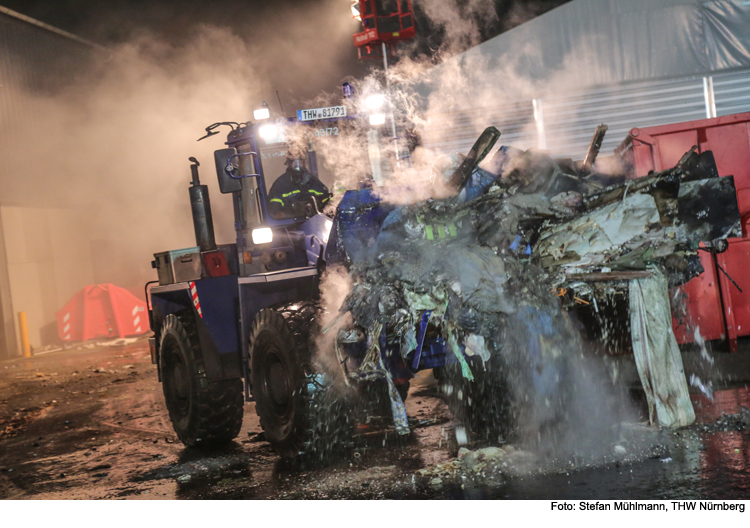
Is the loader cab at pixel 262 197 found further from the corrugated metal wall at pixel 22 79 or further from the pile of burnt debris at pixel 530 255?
the corrugated metal wall at pixel 22 79

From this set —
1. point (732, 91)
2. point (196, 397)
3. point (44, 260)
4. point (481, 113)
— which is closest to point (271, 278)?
point (196, 397)

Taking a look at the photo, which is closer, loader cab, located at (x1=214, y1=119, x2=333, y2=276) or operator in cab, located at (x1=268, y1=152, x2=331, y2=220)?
loader cab, located at (x1=214, y1=119, x2=333, y2=276)

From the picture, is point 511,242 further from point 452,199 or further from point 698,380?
point 698,380

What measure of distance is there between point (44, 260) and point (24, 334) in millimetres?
2222

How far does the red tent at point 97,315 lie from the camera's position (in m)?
15.7

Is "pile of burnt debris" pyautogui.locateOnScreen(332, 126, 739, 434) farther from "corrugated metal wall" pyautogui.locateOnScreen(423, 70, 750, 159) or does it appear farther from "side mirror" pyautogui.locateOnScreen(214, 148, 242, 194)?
"corrugated metal wall" pyautogui.locateOnScreen(423, 70, 750, 159)

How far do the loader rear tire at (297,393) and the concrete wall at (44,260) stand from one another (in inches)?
506

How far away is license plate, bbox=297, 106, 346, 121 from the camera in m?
5.78

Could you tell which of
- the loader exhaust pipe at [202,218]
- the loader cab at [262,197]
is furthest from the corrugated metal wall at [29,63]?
the loader cab at [262,197]

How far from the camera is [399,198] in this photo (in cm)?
452

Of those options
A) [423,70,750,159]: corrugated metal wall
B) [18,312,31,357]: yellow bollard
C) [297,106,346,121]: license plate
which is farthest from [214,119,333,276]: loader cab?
[18,312,31,357]: yellow bollard

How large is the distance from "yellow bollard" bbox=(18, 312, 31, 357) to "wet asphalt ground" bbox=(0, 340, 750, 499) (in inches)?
311

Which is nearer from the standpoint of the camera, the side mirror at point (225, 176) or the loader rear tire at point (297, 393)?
the loader rear tire at point (297, 393)
